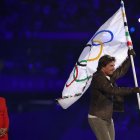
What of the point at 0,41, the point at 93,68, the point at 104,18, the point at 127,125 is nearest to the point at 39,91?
the point at 0,41

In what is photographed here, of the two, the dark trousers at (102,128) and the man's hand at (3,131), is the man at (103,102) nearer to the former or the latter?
the dark trousers at (102,128)

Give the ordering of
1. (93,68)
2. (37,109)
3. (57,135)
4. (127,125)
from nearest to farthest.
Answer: (93,68)
(57,135)
(127,125)
(37,109)

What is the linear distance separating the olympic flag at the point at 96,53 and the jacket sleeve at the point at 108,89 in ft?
1.67

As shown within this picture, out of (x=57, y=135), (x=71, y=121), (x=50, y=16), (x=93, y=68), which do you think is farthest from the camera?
(x=50, y=16)

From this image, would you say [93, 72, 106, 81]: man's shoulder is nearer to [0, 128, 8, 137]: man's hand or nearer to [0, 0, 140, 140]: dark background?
[0, 128, 8, 137]: man's hand

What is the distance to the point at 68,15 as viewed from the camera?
1070 centimetres

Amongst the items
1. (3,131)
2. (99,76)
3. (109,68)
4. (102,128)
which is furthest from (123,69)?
(3,131)

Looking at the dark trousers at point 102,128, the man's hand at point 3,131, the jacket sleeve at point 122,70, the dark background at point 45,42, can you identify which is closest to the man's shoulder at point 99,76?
the jacket sleeve at point 122,70

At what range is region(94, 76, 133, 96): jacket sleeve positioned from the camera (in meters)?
4.29

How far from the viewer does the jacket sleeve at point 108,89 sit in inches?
169

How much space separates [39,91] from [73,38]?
160 cm

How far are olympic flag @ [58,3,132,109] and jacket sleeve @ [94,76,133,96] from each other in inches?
20.1

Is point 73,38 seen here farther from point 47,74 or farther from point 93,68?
point 93,68

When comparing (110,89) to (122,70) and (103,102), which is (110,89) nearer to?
(103,102)
